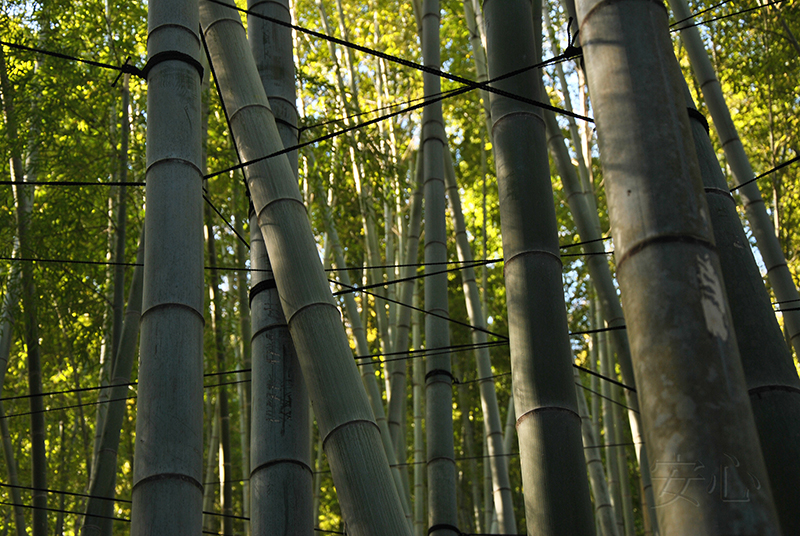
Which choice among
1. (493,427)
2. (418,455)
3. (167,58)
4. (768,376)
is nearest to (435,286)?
(493,427)

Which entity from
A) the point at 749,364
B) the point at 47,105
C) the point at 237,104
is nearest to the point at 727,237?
the point at 749,364

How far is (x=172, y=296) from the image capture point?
68.7 inches

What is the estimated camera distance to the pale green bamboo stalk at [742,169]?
3232 millimetres

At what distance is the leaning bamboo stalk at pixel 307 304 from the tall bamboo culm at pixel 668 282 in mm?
805

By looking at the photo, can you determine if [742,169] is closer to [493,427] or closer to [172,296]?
[493,427]

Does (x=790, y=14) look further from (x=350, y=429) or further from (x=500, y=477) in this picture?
(x=350, y=429)

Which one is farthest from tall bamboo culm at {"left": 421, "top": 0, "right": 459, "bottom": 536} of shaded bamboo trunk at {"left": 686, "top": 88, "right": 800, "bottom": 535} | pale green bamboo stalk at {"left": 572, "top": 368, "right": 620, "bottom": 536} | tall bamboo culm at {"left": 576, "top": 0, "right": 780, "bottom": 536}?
tall bamboo culm at {"left": 576, "top": 0, "right": 780, "bottom": 536}

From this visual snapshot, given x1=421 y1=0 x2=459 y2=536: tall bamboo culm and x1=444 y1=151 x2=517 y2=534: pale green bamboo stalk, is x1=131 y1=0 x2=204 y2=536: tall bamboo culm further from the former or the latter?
x1=444 y1=151 x2=517 y2=534: pale green bamboo stalk

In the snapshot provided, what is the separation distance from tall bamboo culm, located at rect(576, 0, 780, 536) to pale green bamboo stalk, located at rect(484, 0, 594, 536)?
2.32 feet

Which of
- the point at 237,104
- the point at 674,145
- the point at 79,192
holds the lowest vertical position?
the point at 674,145

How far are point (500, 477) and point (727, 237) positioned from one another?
3183mm

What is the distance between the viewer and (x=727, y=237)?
1.47m

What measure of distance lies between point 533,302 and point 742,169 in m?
2.07

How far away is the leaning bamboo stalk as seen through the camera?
1.60 m
